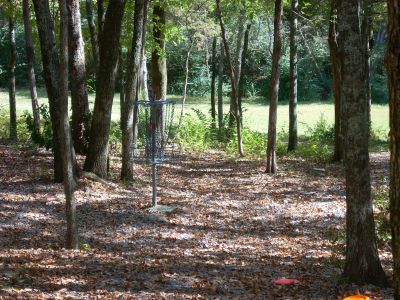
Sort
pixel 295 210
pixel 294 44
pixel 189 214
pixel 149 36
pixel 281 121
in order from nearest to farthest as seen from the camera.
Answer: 1. pixel 189 214
2. pixel 295 210
3. pixel 149 36
4. pixel 294 44
5. pixel 281 121

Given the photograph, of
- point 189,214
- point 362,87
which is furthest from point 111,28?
point 362,87

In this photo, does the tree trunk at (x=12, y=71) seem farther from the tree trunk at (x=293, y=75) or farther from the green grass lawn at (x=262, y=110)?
the green grass lawn at (x=262, y=110)

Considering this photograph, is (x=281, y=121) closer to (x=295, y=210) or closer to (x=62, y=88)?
(x=295, y=210)

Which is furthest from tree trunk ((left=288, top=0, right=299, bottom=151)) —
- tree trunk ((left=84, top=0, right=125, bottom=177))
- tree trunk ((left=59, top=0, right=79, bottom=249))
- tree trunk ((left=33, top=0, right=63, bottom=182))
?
tree trunk ((left=59, top=0, right=79, bottom=249))

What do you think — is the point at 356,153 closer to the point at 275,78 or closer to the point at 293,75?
the point at 275,78

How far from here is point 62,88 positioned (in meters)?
7.62

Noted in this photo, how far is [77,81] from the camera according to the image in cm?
1473

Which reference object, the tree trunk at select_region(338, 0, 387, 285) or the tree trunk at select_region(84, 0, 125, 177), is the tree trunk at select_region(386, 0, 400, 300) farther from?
the tree trunk at select_region(84, 0, 125, 177)

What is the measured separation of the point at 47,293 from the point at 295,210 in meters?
7.09

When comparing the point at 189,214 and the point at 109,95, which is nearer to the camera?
the point at 189,214

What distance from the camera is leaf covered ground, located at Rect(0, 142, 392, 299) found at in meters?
6.86

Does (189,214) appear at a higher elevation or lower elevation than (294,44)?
lower

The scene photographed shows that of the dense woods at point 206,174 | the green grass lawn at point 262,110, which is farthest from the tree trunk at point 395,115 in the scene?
the green grass lawn at point 262,110

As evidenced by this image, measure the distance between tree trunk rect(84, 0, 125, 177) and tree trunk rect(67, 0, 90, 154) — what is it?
4.10ft
